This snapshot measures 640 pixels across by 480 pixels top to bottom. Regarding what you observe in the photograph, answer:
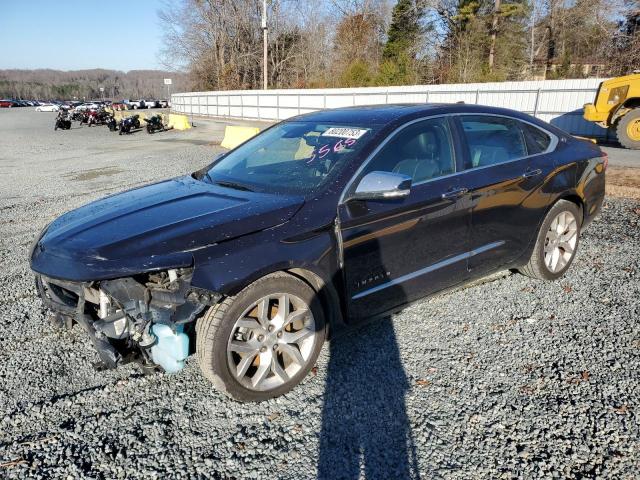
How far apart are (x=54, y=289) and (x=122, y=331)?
2.19ft

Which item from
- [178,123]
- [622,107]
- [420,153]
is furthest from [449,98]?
[420,153]

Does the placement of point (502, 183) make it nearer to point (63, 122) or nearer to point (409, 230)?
point (409, 230)

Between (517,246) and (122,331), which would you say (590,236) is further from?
(122,331)

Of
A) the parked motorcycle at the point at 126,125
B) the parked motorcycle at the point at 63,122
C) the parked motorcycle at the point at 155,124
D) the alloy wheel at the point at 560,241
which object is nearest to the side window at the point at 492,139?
the alloy wheel at the point at 560,241

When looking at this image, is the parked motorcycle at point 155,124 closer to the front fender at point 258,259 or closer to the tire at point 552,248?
the tire at point 552,248

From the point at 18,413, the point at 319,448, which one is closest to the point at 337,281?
the point at 319,448

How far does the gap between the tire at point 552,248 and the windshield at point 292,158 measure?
1976 mm

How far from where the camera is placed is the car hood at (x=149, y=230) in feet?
8.22

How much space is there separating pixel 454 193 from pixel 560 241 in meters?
1.65

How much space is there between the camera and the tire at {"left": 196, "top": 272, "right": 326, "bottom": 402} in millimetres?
2582

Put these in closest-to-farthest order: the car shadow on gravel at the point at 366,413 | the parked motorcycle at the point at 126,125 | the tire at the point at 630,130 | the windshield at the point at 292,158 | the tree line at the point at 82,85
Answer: the car shadow on gravel at the point at 366,413
the windshield at the point at 292,158
the tire at the point at 630,130
the parked motorcycle at the point at 126,125
the tree line at the point at 82,85

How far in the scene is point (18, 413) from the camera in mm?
2738

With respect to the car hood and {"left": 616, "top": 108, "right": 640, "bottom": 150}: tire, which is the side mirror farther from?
{"left": 616, "top": 108, "right": 640, "bottom": 150}: tire

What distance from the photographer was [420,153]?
3451mm
